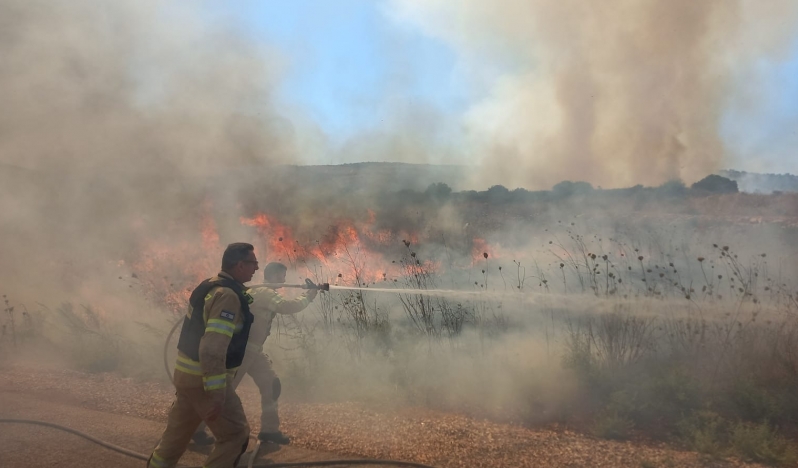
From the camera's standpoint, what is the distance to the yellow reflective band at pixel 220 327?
336 cm

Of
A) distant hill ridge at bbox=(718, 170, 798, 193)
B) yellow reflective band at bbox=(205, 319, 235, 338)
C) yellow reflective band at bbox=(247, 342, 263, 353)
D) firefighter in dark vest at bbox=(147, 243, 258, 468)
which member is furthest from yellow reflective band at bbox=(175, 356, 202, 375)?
distant hill ridge at bbox=(718, 170, 798, 193)

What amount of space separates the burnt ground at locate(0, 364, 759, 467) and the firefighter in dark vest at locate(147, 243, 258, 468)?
1.05m

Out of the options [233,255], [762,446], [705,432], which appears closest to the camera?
[233,255]

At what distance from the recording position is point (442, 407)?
564 cm

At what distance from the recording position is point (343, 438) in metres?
4.89

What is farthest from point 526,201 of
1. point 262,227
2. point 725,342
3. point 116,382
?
point 116,382

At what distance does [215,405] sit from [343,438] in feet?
6.10

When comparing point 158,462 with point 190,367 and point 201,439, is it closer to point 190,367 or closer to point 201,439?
point 190,367

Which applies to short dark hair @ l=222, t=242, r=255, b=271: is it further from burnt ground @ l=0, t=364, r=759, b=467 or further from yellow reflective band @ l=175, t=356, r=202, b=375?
burnt ground @ l=0, t=364, r=759, b=467

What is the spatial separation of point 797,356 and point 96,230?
14641mm

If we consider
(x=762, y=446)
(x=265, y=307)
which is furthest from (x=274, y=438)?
(x=762, y=446)

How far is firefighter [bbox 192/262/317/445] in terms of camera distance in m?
4.76

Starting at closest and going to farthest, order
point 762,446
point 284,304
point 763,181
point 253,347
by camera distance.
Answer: point 762,446 < point 284,304 < point 253,347 < point 763,181

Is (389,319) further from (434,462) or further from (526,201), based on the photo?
(526,201)
